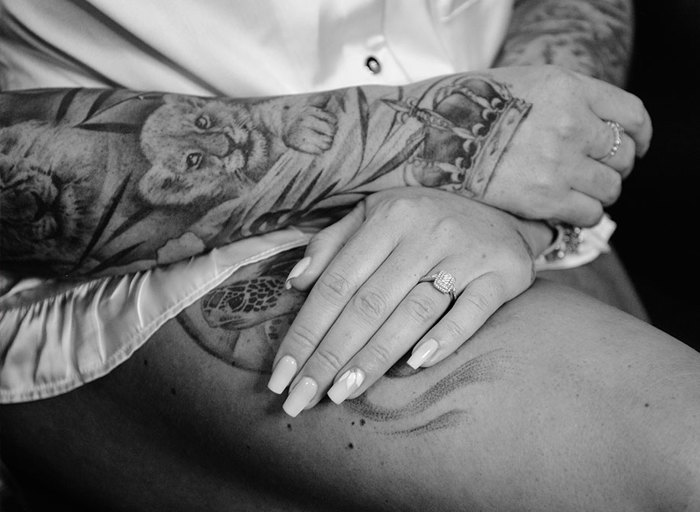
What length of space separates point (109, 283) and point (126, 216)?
3.8 inches

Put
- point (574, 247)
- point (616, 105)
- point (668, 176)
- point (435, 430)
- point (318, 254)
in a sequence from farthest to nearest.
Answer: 1. point (668, 176)
2. point (574, 247)
3. point (616, 105)
4. point (318, 254)
5. point (435, 430)

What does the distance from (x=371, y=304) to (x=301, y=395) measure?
117mm

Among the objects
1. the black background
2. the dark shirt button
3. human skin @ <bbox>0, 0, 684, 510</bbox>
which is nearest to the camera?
human skin @ <bbox>0, 0, 684, 510</bbox>

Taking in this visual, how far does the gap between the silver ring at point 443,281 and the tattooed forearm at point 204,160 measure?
16 centimetres

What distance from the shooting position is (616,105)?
3.16ft

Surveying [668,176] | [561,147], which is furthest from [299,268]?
[668,176]

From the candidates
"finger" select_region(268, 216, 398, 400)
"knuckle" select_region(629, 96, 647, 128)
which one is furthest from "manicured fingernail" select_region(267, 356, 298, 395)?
"knuckle" select_region(629, 96, 647, 128)

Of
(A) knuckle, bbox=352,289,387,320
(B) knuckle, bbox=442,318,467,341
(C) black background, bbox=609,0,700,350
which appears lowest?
(C) black background, bbox=609,0,700,350

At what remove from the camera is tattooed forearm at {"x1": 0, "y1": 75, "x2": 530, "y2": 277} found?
0.83m

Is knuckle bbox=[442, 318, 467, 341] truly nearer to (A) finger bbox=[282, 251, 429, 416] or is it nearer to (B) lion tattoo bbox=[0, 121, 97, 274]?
(A) finger bbox=[282, 251, 429, 416]

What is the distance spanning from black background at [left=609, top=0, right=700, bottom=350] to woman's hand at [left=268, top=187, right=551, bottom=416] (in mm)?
599

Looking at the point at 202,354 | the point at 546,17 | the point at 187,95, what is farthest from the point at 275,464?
the point at 546,17

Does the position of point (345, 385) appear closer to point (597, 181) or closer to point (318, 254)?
point (318, 254)

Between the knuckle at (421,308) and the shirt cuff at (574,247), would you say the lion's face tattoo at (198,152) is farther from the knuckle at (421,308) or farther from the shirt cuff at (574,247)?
the shirt cuff at (574,247)
